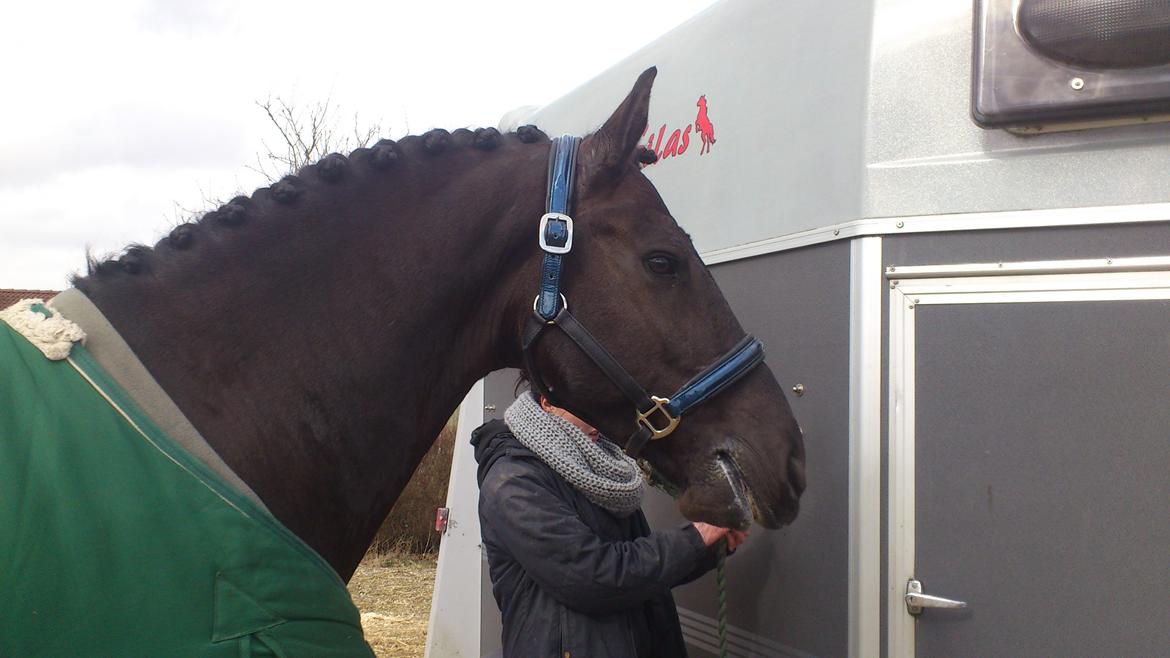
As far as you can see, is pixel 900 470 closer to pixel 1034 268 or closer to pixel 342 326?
pixel 1034 268

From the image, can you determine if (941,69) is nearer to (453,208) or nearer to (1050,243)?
(1050,243)

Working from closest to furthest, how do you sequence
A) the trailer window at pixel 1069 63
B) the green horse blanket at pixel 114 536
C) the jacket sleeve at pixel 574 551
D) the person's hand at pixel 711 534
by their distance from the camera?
the green horse blanket at pixel 114 536
the trailer window at pixel 1069 63
the jacket sleeve at pixel 574 551
the person's hand at pixel 711 534

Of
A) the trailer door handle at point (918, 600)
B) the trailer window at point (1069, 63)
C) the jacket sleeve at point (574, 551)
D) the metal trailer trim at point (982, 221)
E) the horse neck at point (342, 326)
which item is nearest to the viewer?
the horse neck at point (342, 326)

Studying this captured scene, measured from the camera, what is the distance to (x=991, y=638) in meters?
2.10

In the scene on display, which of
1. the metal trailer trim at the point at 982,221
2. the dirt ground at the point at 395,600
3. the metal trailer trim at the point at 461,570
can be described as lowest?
the dirt ground at the point at 395,600

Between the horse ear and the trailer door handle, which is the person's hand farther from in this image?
the horse ear

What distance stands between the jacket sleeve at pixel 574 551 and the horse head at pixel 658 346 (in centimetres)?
42

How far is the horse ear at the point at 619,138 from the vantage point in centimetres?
199

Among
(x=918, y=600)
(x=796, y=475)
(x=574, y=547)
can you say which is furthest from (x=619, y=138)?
(x=918, y=600)

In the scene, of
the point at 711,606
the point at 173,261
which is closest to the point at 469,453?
the point at 711,606

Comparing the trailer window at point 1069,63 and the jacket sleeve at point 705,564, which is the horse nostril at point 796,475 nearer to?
the jacket sleeve at point 705,564

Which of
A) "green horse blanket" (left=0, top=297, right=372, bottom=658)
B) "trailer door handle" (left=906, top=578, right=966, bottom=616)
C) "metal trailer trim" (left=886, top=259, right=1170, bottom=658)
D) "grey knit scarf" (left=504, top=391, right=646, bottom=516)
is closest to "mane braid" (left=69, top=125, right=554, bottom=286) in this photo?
"green horse blanket" (left=0, top=297, right=372, bottom=658)

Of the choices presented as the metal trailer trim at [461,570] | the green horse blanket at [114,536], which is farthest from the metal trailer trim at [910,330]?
the metal trailer trim at [461,570]

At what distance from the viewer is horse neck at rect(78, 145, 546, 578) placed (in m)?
1.63
